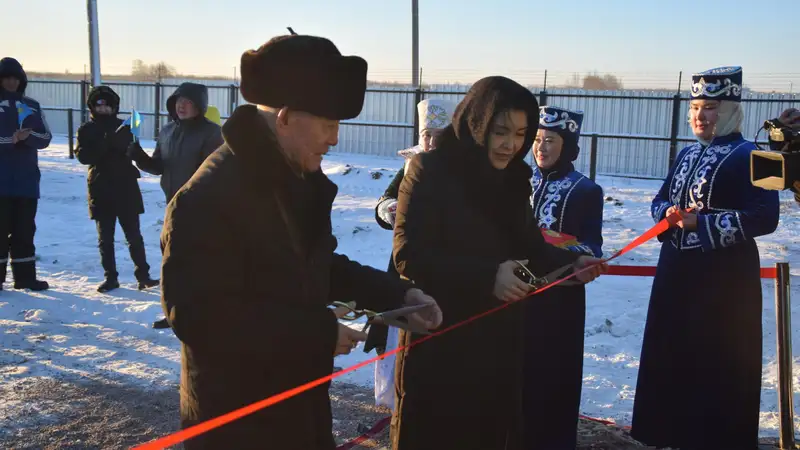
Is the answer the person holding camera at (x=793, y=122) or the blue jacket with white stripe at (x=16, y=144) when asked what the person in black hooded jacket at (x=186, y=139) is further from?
the person holding camera at (x=793, y=122)

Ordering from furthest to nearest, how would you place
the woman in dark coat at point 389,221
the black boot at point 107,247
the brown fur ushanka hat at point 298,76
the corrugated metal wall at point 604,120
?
the corrugated metal wall at point 604,120 → the black boot at point 107,247 → the woman in dark coat at point 389,221 → the brown fur ushanka hat at point 298,76

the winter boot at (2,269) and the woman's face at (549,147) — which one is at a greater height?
the woman's face at (549,147)

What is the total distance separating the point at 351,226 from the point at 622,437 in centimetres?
746

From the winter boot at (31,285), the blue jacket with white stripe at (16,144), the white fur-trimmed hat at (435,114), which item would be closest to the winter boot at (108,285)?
the winter boot at (31,285)

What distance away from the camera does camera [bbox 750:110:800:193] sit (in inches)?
124

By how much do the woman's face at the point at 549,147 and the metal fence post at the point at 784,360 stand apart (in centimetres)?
130

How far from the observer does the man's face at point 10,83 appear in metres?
7.43

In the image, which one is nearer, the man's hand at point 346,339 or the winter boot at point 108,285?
the man's hand at point 346,339

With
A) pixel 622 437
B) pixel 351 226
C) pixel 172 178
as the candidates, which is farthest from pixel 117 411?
pixel 351 226

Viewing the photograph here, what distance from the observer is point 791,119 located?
3.39m

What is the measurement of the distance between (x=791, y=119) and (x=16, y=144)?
6.76 m

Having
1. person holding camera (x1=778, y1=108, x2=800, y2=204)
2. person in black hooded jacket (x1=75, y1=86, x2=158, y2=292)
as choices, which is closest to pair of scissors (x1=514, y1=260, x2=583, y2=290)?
person holding camera (x1=778, y1=108, x2=800, y2=204)

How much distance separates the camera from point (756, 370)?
4.02 m

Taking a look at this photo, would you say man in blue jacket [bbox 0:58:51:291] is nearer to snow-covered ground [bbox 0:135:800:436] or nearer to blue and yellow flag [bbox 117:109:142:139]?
snow-covered ground [bbox 0:135:800:436]
